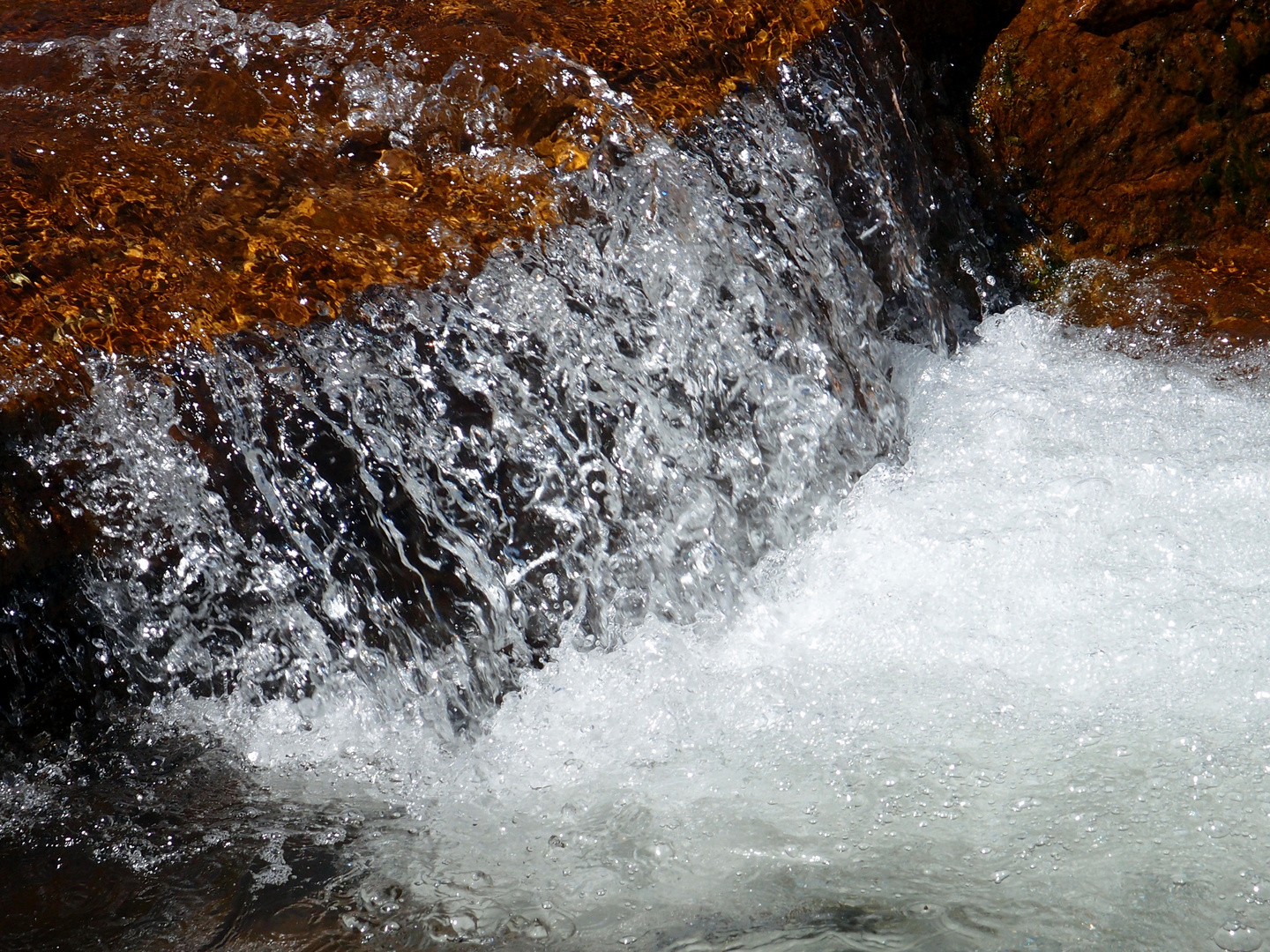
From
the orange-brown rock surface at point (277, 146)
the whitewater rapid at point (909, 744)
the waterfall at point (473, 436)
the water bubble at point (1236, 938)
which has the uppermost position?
the orange-brown rock surface at point (277, 146)

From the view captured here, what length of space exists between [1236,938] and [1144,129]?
2.47 metres

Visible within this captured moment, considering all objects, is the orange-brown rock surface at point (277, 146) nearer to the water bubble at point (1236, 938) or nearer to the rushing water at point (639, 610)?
the rushing water at point (639, 610)

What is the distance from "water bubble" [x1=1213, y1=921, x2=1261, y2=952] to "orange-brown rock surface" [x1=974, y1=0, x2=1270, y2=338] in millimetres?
1972

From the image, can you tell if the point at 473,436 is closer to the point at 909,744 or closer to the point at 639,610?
the point at 639,610

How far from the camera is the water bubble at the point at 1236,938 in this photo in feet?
4.70

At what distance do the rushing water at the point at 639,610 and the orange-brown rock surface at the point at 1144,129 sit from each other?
0.59 meters

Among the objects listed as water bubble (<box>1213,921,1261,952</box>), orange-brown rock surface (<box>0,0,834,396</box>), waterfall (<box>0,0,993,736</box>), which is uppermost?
orange-brown rock surface (<box>0,0,834,396</box>)

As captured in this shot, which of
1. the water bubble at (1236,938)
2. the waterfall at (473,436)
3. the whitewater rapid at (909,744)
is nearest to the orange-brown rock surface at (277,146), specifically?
the waterfall at (473,436)

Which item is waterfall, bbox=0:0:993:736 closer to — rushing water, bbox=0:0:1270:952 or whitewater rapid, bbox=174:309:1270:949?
rushing water, bbox=0:0:1270:952

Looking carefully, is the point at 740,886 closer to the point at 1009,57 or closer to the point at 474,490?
the point at 474,490

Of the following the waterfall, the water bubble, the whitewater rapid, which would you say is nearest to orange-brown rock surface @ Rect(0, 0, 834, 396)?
the waterfall

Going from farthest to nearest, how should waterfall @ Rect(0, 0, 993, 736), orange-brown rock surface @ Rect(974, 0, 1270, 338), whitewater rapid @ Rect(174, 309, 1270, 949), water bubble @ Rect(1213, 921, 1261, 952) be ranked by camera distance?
orange-brown rock surface @ Rect(974, 0, 1270, 338) < waterfall @ Rect(0, 0, 993, 736) < whitewater rapid @ Rect(174, 309, 1270, 949) < water bubble @ Rect(1213, 921, 1261, 952)

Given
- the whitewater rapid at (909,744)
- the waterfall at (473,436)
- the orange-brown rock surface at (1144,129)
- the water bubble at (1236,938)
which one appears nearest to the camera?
the water bubble at (1236,938)

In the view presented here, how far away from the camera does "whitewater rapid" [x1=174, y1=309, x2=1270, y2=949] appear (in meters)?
1.57
